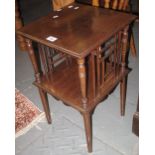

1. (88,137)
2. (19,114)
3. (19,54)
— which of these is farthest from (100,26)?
(19,54)

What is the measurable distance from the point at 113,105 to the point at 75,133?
1.28 ft

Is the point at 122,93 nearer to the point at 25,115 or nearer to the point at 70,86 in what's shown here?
the point at 70,86

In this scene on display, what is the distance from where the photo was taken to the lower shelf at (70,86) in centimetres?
133

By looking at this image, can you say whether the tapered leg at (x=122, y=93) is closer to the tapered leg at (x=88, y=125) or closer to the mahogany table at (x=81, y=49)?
the mahogany table at (x=81, y=49)

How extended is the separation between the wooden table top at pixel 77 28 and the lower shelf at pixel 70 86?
0.32m

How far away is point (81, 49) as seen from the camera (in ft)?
3.63

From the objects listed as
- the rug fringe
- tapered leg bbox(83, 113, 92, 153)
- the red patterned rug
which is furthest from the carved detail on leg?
tapered leg bbox(83, 113, 92, 153)

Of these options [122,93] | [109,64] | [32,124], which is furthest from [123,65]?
[32,124]

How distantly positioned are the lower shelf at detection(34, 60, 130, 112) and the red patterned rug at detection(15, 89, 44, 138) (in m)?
0.46

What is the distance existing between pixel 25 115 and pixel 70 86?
0.63 meters

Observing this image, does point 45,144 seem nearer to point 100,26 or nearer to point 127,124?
point 127,124

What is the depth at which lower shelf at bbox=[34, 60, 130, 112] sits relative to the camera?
4.37 feet

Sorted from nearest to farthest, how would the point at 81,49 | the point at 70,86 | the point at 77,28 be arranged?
1. the point at 81,49
2. the point at 77,28
3. the point at 70,86

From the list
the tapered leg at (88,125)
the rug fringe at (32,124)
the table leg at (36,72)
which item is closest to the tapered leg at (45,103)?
the table leg at (36,72)
